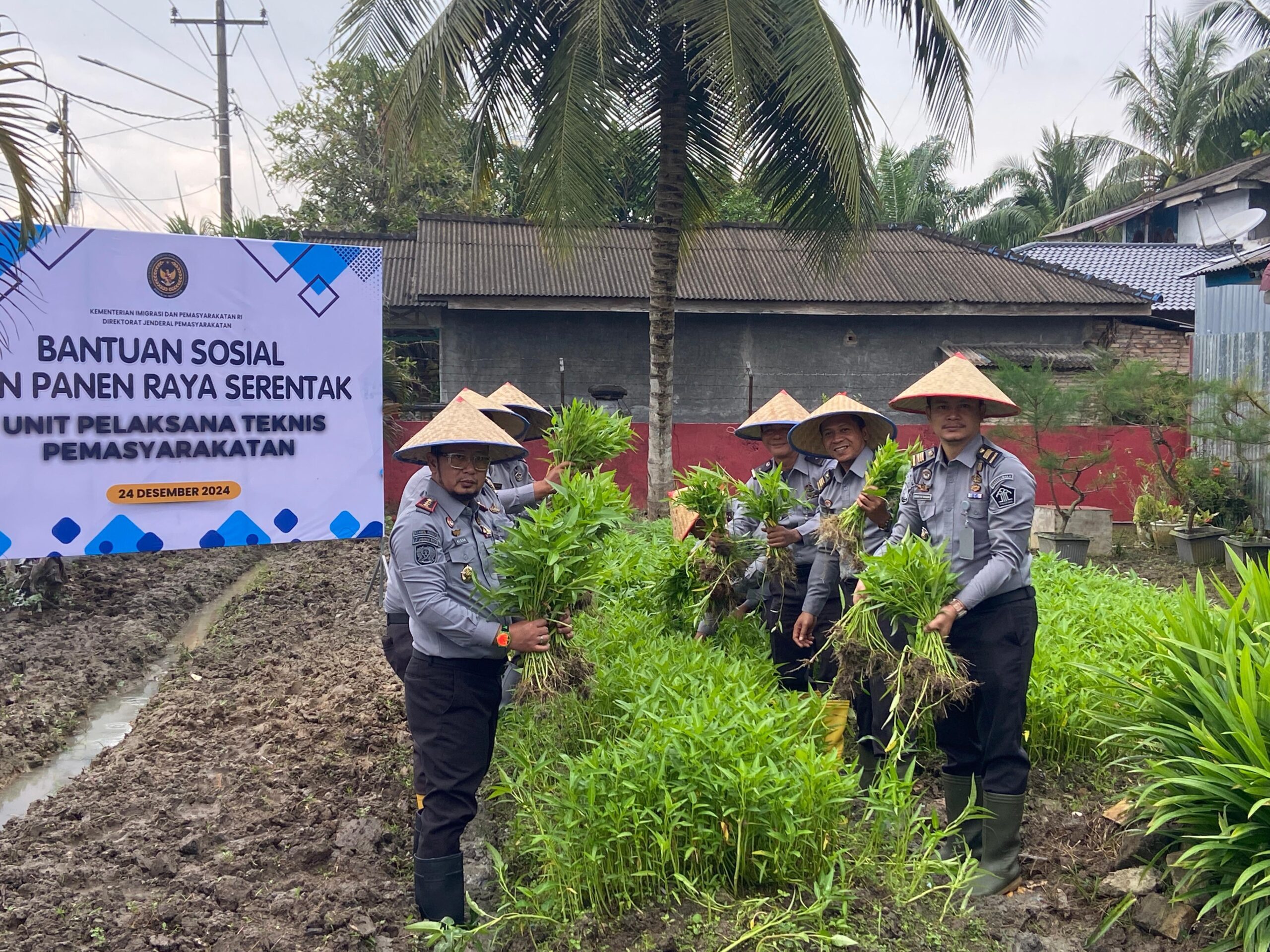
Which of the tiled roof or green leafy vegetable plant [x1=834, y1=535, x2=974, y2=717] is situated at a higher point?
the tiled roof

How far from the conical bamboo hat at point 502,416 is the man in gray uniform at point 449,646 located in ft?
6.08

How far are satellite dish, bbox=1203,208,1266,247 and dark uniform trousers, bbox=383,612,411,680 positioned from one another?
24.9 m

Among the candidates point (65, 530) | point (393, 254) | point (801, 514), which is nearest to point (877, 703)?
point (801, 514)

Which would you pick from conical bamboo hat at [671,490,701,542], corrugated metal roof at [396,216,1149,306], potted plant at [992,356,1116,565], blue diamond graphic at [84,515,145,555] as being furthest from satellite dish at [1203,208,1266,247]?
blue diamond graphic at [84,515,145,555]

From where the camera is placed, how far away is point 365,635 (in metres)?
8.19

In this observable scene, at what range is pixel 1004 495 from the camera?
4.12 meters

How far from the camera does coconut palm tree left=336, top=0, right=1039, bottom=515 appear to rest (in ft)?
31.8

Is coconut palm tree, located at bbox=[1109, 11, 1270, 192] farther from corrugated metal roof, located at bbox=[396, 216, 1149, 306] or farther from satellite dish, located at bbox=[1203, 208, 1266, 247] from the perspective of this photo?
corrugated metal roof, located at bbox=[396, 216, 1149, 306]

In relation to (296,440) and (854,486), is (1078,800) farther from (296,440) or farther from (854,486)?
(296,440)

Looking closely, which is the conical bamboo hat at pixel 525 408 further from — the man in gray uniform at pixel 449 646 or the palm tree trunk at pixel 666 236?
the palm tree trunk at pixel 666 236

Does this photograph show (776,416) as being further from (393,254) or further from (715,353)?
(393,254)

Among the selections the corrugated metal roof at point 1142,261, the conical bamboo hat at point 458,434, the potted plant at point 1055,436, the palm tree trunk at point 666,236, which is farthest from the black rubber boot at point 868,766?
the corrugated metal roof at point 1142,261

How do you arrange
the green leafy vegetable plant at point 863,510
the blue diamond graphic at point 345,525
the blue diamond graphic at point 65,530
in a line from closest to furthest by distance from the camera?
the green leafy vegetable plant at point 863,510 → the blue diamond graphic at point 65,530 → the blue diamond graphic at point 345,525

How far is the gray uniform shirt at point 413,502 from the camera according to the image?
3.96 m
